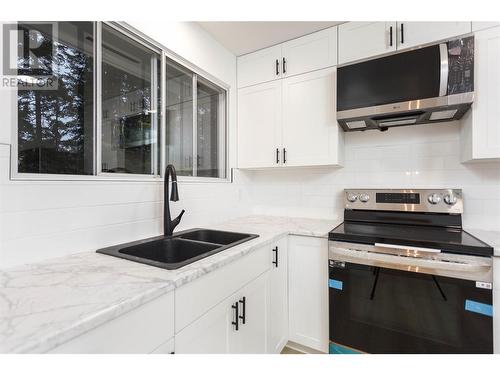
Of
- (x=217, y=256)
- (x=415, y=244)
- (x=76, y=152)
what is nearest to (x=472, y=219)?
(x=415, y=244)

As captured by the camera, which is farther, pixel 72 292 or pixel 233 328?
pixel 233 328

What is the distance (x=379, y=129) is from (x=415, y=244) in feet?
3.50

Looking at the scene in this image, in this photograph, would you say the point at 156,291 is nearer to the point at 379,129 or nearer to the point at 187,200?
the point at 187,200

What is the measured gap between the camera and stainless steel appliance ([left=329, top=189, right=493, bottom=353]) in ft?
4.10

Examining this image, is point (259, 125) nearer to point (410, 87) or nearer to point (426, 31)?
point (410, 87)

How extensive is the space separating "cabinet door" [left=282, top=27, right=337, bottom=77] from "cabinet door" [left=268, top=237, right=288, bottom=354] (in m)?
1.43

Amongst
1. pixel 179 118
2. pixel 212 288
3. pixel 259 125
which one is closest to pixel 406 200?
pixel 259 125

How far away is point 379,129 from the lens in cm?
206

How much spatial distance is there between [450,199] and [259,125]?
159cm

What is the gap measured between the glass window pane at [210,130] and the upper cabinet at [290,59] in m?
0.31

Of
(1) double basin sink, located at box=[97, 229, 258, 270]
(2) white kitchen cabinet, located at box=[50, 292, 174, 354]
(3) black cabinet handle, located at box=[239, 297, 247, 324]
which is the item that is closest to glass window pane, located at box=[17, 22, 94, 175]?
(1) double basin sink, located at box=[97, 229, 258, 270]

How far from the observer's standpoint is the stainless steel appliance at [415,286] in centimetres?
125

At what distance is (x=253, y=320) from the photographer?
1.40 metres

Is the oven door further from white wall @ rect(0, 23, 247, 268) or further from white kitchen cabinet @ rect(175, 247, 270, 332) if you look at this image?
white wall @ rect(0, 23, 247, 268)
